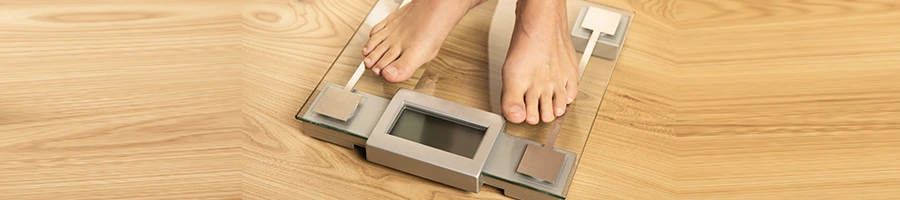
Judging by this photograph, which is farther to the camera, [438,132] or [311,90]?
[311,90]

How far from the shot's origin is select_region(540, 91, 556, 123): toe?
1169 mm

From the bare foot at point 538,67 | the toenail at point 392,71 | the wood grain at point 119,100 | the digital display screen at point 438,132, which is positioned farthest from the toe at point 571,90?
the wood grain at point 119,100

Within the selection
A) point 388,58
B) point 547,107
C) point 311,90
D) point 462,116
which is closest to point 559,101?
point 547,107

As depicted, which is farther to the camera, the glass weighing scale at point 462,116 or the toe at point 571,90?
the toe at point 571,90

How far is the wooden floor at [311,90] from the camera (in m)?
1.14

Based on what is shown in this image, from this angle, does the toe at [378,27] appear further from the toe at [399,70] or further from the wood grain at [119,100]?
the wood grain at [119,100]

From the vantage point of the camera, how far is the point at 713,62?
4.37 ft

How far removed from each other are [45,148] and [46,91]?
0.40ft

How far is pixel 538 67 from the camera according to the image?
1204 millimetres

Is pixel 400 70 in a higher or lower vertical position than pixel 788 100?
lower

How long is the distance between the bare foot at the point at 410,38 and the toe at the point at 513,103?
132mm

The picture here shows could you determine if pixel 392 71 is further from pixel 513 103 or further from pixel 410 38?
pixel 513 103

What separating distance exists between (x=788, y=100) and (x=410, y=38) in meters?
0.55

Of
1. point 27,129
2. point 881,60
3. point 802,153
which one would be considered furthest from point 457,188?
A: point 881,60
